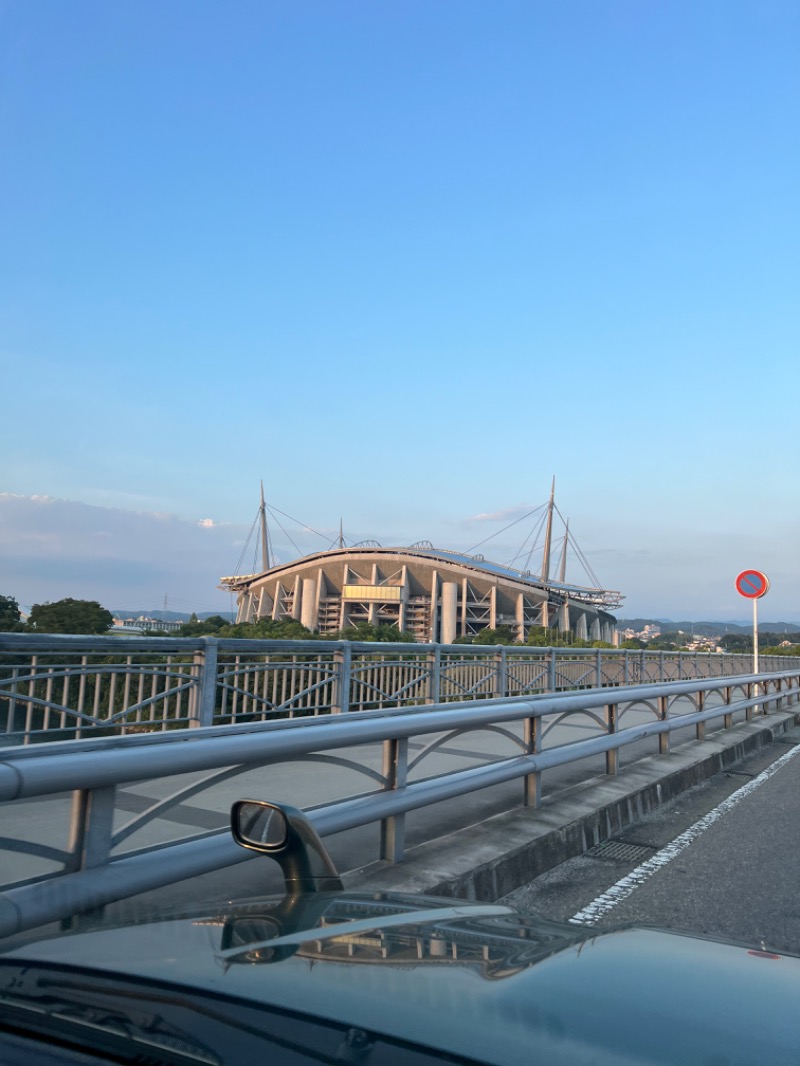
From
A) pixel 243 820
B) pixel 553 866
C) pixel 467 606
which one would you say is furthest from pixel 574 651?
pixel 467 606

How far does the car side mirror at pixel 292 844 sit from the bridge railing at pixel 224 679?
6995mm

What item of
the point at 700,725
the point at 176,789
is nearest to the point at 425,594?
the point at 700,725

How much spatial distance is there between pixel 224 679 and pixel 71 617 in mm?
10541

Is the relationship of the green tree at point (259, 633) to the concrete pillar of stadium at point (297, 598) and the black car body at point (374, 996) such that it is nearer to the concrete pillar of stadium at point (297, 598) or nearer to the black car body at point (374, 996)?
the black car body at point (374, 996)

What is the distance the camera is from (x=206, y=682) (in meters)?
11.3

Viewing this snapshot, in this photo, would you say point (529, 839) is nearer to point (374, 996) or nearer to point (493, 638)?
point (374, 996)

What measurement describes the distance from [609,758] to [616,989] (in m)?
6.90

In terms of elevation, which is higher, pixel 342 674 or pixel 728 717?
pixel 342 674

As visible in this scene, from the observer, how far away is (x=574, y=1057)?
1.38 meters

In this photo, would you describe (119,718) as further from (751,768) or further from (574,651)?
(574,651)

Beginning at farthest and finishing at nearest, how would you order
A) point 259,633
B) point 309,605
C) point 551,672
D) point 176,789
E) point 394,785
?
point 309,605 < point 259,633 < point 551,672 < point 394,785 < point 176,789

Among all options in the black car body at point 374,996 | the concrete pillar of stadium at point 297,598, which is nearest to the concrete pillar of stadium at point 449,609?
the concrete pillar of stadium at point 297,598

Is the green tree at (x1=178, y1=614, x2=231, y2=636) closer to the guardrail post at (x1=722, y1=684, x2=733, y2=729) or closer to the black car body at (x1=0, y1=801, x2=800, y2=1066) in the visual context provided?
the guardrail post at (x1=722, y1=684, x2=733, y2=729)

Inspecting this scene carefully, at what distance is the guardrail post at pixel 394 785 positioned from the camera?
474cm
